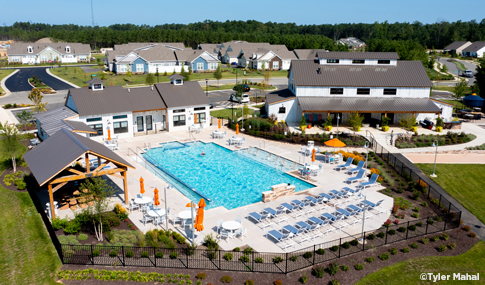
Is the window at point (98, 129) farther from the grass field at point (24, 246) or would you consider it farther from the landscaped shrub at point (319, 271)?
the landscaped shrub at point (319, 271)

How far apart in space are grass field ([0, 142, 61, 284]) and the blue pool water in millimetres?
9773

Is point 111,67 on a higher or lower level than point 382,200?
higher

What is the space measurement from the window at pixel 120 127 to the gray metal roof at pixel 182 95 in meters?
5.19

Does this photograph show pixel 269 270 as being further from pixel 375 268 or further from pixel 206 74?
pixel 206 74

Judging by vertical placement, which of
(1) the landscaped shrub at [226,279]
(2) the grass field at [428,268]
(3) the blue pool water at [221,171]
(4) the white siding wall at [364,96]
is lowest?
(2) the grass field at [428,268]

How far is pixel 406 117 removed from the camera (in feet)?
147

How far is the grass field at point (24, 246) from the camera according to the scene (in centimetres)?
1730

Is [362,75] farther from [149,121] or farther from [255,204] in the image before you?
[255,204]

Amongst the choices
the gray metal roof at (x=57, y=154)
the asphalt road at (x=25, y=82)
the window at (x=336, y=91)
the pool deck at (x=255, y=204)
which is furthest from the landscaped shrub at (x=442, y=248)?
the asphalt road at (x=25, y=82)

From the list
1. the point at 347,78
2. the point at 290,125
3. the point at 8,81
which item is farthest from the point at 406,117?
the point at 8,81

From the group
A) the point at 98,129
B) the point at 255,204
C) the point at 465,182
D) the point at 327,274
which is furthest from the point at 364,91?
the point at 327,274

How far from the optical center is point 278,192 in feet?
85.3

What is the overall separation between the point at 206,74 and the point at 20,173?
216ft

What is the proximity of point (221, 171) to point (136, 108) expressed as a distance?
14482 mm
